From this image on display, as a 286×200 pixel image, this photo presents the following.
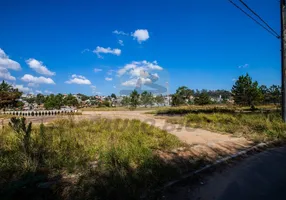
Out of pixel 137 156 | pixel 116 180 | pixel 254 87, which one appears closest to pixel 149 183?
pixel 116 180

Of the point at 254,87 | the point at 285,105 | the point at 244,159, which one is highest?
the point at 254,87

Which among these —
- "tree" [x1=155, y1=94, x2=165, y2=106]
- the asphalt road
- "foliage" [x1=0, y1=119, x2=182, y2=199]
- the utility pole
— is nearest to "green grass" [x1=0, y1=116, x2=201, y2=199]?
"foliage" [x1=0, y1=119, x2=182, y2=199]

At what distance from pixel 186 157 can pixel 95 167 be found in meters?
2.44

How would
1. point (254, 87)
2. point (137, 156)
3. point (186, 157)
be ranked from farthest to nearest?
point (254, 87)
point (186, 157)
point (137, 156)

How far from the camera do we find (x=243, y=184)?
3.96 meters

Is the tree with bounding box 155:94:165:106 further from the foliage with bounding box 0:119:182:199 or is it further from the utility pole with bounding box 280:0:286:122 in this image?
the foliage with bounding box 0:119:182:199

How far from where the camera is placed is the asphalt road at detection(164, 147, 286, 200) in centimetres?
350

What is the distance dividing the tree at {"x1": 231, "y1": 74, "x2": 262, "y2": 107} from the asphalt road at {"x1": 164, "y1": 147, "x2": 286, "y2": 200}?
40.1 m

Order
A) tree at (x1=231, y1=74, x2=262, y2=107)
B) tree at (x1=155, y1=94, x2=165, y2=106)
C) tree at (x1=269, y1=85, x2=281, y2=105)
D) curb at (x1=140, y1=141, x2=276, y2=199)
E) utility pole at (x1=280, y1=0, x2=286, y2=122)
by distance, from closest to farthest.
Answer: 1. curb at (x1=140, y1=141, x2=276, y2=199)
2. utility pole at (x1=280, y1=0, x2=286, y2=122)
3. tree at (x1=231, y1=74, x2=262, y2=107)
4. tree at (x1=269, y1=85, x2=281, y2=105)
5. tree at (x1=155, y1=94, x2=165, y2=106)

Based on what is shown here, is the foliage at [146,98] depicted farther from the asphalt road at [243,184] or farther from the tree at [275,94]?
the asphalt road at [243,184]

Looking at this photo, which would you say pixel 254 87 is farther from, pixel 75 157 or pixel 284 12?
pixel 75 157

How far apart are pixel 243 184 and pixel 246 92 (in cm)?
4241

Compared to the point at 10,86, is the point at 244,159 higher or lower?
lower

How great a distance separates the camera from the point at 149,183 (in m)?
Answer: 3.80
